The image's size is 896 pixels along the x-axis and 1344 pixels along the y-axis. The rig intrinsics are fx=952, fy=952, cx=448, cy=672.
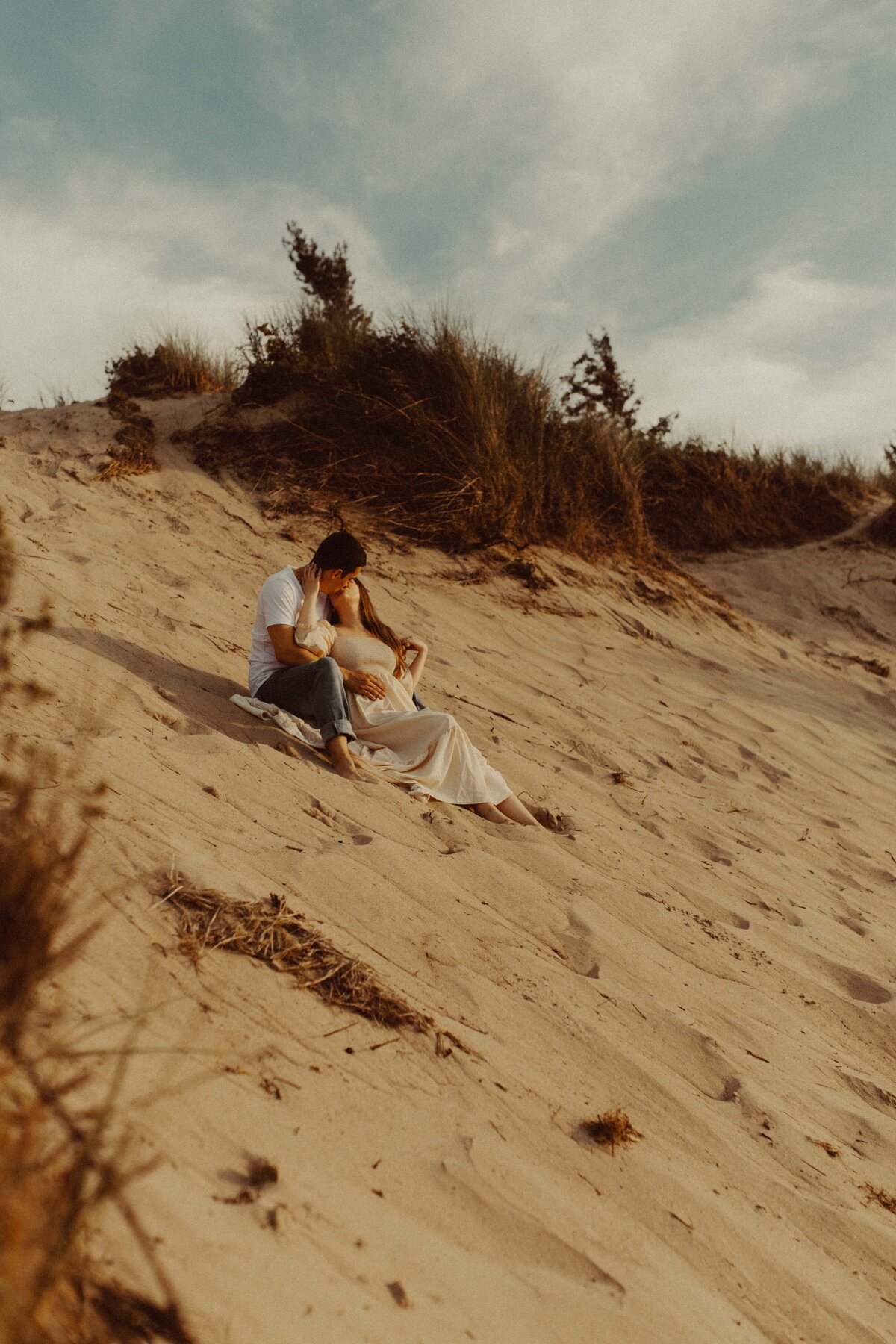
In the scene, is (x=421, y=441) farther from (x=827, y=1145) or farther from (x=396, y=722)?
(x=827, y=1145)

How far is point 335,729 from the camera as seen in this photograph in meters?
4.47

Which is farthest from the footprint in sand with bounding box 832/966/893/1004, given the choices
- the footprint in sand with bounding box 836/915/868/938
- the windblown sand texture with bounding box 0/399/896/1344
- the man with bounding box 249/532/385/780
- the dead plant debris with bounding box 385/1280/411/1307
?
the dead plant debris with bounding box 385/1280/411/1307

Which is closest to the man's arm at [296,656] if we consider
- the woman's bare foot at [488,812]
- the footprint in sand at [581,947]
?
the woman's bare foot at [488,812]

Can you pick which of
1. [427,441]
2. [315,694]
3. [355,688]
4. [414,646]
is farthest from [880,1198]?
[427,441]

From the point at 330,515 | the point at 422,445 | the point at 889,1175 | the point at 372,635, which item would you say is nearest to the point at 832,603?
the point at 422,445

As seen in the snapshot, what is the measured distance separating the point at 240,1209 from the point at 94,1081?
1.09 feet

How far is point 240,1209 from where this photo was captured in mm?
1598

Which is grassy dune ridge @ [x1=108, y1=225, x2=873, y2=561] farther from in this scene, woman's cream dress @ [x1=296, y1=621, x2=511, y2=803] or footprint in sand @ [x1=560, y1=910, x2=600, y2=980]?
footprint in sand @ [x1=560, y1=910, x2=600, y2=980]

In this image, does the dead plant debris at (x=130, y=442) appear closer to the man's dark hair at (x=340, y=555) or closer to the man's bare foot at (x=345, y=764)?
the man's dark hair at (x=340, y=555)

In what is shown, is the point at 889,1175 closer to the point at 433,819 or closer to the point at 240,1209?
the point at 240,1209

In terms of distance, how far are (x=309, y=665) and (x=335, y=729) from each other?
0.40 m

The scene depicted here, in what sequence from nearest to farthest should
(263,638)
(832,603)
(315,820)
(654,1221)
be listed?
(654,1221), (315,820), (263,638), (832,603)

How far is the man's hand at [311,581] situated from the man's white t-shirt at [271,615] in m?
0.04

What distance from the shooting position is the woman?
4449mm
